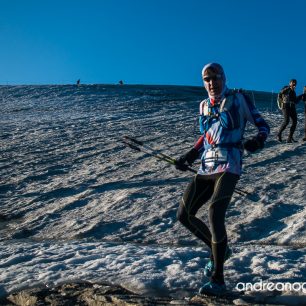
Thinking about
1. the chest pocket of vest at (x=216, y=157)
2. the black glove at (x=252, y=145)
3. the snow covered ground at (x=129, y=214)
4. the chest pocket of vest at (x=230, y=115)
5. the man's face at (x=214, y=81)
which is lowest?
the snow covered ground at (x=129, y=214)

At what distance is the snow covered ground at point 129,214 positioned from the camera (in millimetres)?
5418

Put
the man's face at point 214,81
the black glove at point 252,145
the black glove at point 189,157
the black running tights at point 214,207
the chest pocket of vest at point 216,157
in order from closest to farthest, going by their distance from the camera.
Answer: the black running tights at point 214,207 → the black glove at point 252,145 → the chest pocket of vest at point 216,157 → the man's face at point 214,81 → the black glove at point 189,157

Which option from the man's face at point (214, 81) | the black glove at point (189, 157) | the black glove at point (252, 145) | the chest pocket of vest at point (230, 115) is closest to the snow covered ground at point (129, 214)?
the black glove at point (189, 157)

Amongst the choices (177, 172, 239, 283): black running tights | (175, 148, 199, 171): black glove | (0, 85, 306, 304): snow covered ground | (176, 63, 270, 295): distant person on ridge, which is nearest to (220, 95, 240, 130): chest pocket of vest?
(176, 63, 270, 295): distant person on ridge

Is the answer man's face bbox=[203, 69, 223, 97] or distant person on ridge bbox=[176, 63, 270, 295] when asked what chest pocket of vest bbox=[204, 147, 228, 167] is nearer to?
distant person on ridge bbox=[176, 63, 270, 295]

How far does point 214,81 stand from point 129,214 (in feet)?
14.8

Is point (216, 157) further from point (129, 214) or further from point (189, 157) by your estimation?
point (129, 214)

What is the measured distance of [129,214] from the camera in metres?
9.08

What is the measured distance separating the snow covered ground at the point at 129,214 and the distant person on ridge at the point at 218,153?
1.91ft

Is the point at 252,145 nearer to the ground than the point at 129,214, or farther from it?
farther from it

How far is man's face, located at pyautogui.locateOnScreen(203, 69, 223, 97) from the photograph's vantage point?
514cm

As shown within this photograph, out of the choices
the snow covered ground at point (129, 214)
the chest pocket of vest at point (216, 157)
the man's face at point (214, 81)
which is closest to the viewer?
the chest pocket of vest at point (216, 157)

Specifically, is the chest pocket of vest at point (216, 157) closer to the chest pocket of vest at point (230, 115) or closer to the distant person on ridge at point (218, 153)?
the distant person on ridge at point (218, 153)

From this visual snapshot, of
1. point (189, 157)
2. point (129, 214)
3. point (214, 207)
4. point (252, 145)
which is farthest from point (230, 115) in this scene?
point (129, 214)
